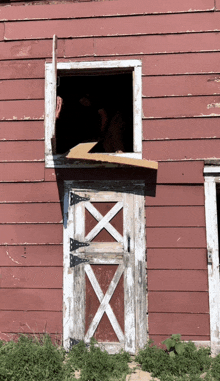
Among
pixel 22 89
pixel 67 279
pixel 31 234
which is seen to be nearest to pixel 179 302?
pixel 67 279

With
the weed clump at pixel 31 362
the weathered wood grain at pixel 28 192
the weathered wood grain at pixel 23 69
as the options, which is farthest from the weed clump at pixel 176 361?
the weathered wood grain at pixel 23 69

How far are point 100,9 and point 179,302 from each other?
3999mm

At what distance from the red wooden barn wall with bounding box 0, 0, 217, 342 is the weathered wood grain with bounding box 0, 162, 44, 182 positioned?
1cm

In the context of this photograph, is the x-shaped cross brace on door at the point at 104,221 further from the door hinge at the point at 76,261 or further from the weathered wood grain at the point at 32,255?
the weathered wood grain at the point at 32,255

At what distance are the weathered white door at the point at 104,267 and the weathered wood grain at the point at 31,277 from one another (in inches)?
5.6

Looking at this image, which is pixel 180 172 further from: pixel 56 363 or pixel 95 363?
pixel 56 363

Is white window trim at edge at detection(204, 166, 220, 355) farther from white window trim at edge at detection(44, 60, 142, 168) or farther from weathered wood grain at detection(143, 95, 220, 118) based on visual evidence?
white window trim at edge at detection(44, 60, 142, 168)

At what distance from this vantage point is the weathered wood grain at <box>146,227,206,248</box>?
399 centimetres

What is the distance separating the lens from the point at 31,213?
4.17 m

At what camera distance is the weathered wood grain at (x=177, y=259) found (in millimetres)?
3955

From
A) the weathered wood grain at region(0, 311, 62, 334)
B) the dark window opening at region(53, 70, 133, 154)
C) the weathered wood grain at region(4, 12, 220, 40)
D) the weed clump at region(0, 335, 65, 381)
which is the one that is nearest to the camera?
the weed clump at region(0, 335, 65, 381)

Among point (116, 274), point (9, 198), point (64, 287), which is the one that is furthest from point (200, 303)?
point (9, 198)

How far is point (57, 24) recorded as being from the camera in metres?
4.36

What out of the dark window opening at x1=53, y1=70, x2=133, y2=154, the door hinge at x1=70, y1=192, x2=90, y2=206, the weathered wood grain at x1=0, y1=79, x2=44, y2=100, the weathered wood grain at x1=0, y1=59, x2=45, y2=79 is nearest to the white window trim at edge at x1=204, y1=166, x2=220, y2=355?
the door hinge at x1=70, y1=192, x2=90, y2=206
